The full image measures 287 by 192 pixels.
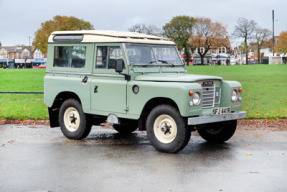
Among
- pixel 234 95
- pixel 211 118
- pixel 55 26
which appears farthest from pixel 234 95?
pixel 55 26

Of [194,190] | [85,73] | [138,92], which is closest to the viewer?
[194,190]

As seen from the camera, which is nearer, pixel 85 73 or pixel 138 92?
pixel 138 92

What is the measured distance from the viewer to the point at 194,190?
18.6 feet

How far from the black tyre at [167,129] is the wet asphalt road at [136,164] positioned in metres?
0.21

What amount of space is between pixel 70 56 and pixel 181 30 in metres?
96.2

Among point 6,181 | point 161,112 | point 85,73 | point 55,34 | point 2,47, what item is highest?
point 2,47

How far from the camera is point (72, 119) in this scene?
32.3 ft

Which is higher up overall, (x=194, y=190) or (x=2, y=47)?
(x=2, y=47)

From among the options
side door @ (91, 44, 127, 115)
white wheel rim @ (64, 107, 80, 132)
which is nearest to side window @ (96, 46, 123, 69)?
side door @ (91, 44, 127, 115)

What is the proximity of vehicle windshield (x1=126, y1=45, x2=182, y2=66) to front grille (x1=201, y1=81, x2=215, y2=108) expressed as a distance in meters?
1.35

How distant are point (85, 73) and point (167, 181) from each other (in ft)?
13.5

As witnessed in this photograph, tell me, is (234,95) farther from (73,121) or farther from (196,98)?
(73,121)

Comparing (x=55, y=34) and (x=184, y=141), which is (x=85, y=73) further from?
(x=184, y=141)

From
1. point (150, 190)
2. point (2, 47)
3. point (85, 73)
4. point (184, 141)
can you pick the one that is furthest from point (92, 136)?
point (2, 47)
